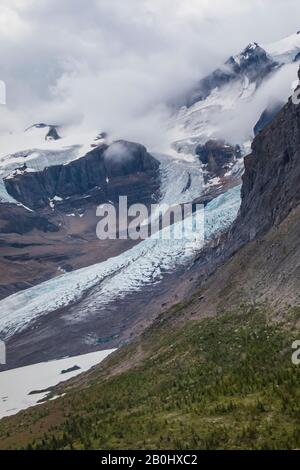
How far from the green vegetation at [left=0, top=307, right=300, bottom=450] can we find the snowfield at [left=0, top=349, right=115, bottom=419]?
48.5 m

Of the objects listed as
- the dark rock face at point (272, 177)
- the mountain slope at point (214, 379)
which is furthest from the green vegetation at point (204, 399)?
the dark rock face at point (272, 177)

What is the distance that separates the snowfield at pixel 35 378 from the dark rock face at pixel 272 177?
37834mm

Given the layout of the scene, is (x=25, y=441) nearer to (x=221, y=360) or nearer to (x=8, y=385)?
(x=221, y=360)

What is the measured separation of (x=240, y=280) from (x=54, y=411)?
21642mm

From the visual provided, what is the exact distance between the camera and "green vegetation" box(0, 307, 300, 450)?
28.0m

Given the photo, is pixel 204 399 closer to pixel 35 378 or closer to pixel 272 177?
pixel 272 177

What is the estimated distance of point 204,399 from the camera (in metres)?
34.2

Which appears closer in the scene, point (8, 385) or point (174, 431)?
point (174, 431)

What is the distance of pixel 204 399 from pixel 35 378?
101289 mm

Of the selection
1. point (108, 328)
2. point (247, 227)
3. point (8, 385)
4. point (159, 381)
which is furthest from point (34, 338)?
point (159, 381)

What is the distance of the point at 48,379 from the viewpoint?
12294 cm

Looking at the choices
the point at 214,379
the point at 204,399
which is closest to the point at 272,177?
the point at 214,379

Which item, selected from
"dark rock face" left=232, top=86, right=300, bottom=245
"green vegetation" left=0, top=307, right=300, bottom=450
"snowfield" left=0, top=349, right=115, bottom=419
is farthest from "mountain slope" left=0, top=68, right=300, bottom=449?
"snowfield" left=0, top=349, right=115, bottom=419

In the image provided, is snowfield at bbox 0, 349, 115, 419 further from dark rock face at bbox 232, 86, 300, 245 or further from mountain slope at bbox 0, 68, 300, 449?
dark rock face at bbox 232, 86, 300, 245
